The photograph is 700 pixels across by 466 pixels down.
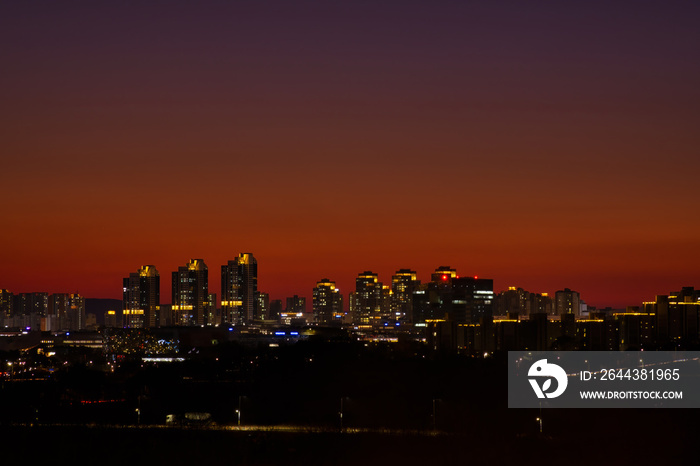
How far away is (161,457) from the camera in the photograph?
→ 26188 millimetres

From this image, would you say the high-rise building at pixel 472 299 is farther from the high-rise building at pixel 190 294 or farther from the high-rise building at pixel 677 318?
the high-rise building at pixel 677 318

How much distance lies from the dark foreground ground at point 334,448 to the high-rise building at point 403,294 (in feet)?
513

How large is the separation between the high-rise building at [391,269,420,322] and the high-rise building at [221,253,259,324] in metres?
31.5

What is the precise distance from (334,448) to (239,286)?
151782 mm

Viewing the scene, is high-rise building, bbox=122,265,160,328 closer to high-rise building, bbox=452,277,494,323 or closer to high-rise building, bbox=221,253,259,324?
high-rise building, bbox=221,253,259,324

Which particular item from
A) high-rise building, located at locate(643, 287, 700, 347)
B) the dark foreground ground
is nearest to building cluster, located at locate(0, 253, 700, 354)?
high-rise building, located at locate(643, 287, 700, 347)

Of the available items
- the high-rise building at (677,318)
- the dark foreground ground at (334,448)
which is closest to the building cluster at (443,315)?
the high-rise building at (677,318)

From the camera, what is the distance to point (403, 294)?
632ft

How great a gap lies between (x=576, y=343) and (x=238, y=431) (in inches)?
2285

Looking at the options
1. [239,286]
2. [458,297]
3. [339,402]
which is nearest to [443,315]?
[458,297]

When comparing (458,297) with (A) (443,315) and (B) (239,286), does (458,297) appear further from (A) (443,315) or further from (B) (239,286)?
(B) (239,286)

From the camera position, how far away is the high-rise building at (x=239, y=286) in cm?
17662

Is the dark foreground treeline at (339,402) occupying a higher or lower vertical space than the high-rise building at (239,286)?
lower

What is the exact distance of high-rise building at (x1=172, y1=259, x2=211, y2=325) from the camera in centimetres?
16638
